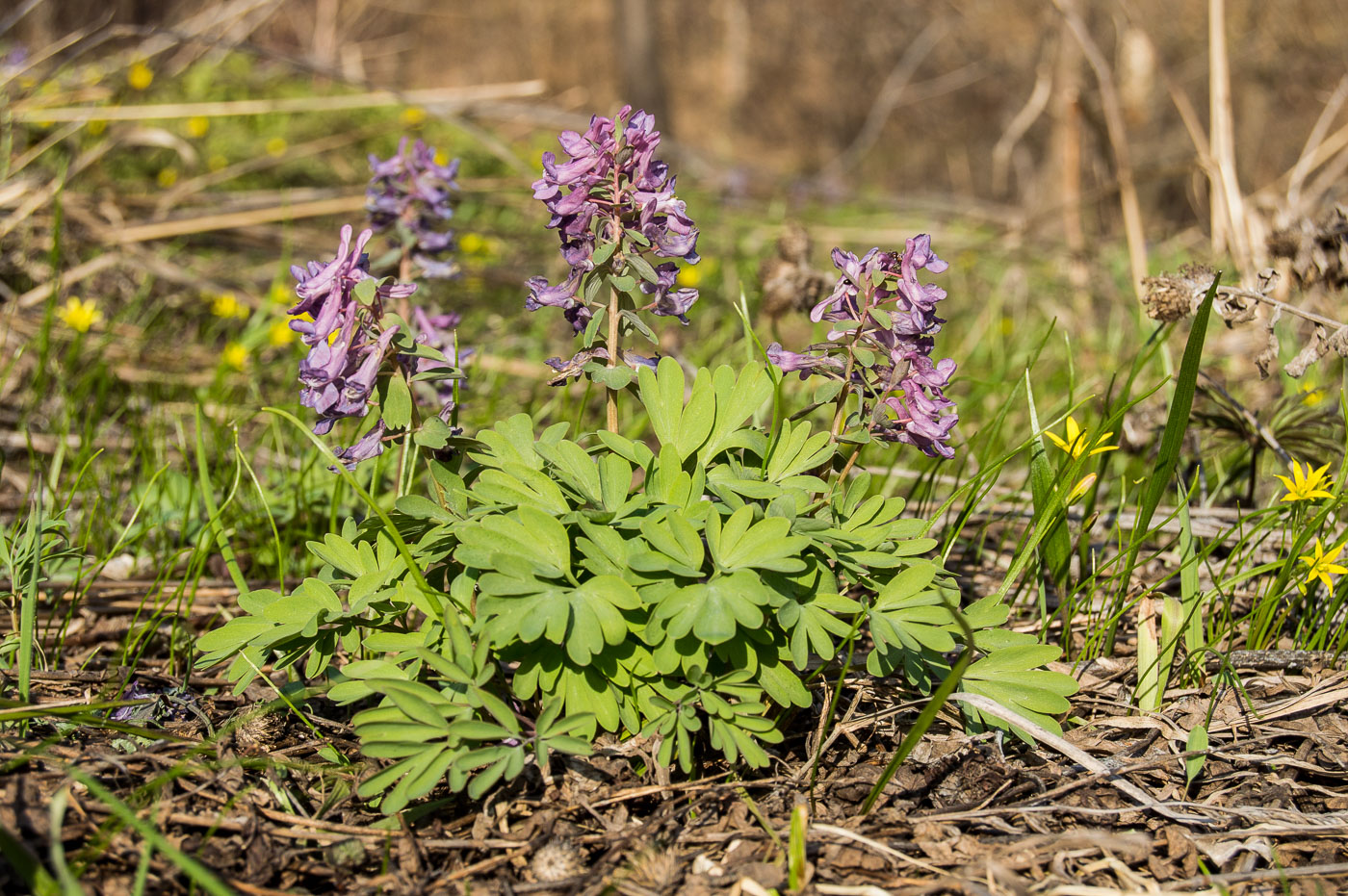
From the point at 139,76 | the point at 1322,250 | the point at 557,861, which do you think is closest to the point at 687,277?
the point at 1322,250

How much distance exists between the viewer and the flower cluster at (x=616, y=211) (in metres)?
1.87

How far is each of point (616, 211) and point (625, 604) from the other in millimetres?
810

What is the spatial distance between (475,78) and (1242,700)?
16.9 metres

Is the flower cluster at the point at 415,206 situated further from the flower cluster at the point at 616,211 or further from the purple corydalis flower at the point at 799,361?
the purple corydalis flower at the point at 799,361

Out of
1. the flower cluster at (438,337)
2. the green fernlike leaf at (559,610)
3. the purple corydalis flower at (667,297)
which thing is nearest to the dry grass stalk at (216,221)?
the flower cluster at (438,337)

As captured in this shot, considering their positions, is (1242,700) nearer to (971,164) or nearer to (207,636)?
(207,636)

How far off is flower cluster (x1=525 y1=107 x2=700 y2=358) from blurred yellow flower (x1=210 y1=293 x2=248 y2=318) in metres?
2.77

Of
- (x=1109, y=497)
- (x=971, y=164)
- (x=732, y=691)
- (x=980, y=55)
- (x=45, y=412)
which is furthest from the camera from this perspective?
(x=971, y=164)

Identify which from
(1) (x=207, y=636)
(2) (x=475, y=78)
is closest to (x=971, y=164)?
(2) (x=475, y=78)

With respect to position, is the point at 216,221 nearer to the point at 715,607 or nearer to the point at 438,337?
the point at 438,337

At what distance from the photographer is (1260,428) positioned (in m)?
2.59

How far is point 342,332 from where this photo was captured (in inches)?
69.7

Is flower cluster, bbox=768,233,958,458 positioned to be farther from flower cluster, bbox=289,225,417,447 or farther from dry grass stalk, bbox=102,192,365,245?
dry grass stalk, bbox=102,192,365,245

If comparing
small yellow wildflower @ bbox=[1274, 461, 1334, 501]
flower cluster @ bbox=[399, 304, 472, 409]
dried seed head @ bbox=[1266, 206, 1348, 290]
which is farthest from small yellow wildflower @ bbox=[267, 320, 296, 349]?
dried seed head @ bbox=[1266, 206, 1348, 290]
